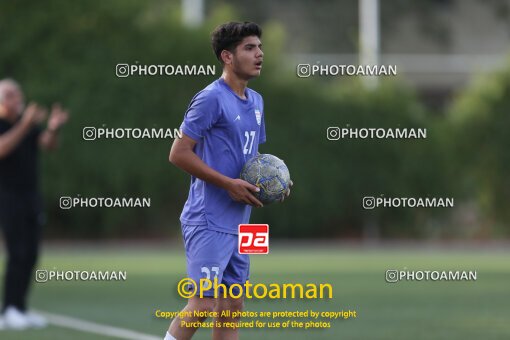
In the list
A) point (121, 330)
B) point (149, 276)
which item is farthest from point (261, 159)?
point (149, 276)

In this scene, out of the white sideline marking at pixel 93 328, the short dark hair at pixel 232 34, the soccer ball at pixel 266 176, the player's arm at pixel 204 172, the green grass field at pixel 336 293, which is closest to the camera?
the player's arm at pixel 204 172

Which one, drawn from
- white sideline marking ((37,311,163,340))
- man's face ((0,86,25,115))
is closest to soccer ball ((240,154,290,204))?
white sideline marking ((37,311,163,340))

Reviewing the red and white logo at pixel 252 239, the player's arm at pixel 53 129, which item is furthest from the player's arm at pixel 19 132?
the red and white logo at pixel 252 239

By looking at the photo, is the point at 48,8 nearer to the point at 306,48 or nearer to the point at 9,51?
the point at 9,51

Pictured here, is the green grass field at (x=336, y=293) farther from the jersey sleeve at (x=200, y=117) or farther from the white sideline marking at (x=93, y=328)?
the jersey sleeve at (x=200, y=117)

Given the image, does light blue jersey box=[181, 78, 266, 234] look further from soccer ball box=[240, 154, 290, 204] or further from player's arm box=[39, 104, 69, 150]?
player's arm box=[39, 104, 69, 150]

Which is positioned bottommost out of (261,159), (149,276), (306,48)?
(261,159)

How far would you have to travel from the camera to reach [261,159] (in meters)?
7.51

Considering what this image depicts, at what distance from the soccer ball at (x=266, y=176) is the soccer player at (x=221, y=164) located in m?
0.08

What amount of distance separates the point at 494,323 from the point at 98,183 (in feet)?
61.6

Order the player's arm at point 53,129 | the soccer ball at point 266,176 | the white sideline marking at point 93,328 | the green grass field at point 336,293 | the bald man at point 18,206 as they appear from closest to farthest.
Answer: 1. the soccer ball at point 266,176
2. the white sideline marking at point 93,328
3. the green grass field at point 336,293
4. the player's arm at point 53,129
5. the bald man at point 18,206

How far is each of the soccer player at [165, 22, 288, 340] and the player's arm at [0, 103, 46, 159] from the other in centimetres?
465

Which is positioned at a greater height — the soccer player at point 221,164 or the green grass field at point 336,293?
the green grass field at point 336,293

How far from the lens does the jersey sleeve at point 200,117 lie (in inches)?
288
